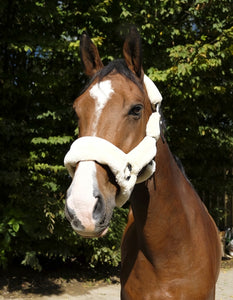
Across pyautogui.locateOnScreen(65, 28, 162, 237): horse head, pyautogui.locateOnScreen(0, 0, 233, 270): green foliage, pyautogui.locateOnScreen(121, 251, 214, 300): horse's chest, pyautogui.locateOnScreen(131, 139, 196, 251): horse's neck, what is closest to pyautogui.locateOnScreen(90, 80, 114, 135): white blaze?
pyautogui.locateOnScreen(65, 28, 162, 237): horse head

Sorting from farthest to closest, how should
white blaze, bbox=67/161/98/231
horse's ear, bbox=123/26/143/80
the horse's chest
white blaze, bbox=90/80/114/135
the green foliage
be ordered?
the green foliage, the horse's chest, horse's ear, bbox=123/26/143/80, white blaze, bbox=90/80/114/135, white blaze, bbox=67/161/98/231

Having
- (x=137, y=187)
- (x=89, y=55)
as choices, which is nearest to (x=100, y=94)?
(x=89, y=55)

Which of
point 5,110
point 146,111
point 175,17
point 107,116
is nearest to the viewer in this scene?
point 107,116

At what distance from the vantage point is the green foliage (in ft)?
17.7

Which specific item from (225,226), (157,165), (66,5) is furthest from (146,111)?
(225,226)

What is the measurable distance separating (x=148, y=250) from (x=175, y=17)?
613 centimetres

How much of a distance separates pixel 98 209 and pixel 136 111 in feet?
1.81

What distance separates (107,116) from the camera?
5.13 feet

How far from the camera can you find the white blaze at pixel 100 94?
5.17 ft

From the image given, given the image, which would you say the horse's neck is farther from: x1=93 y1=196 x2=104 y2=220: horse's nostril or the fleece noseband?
x1=93 y1=196 x2=104 y2=220: horse's nostril

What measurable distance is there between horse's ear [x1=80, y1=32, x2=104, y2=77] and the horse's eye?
0.48 m

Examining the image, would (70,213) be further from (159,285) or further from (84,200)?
(159,285)

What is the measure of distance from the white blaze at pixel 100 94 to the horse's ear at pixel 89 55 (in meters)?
0.36

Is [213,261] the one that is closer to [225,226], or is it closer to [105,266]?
[105,266]
